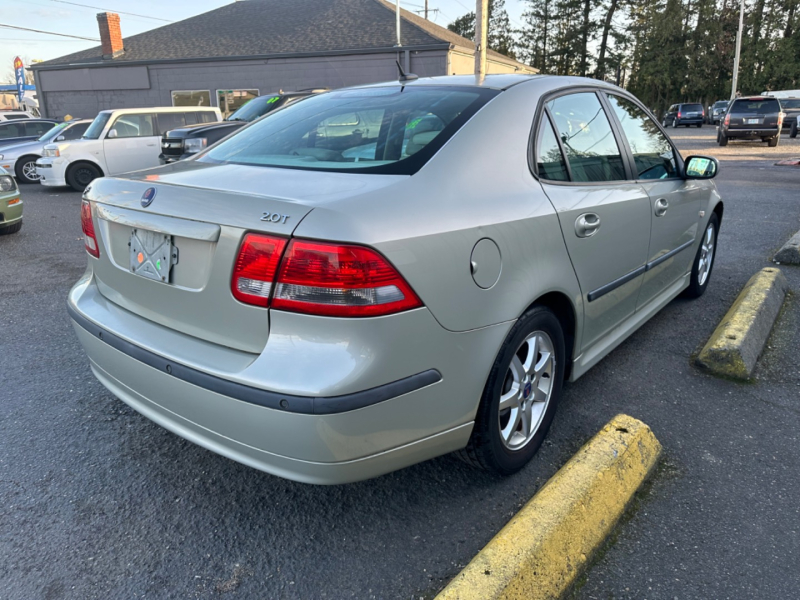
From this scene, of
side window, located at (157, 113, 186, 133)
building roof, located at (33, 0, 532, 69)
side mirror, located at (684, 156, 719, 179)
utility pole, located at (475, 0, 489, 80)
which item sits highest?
building roof, located at (33, 0, 532, 69)

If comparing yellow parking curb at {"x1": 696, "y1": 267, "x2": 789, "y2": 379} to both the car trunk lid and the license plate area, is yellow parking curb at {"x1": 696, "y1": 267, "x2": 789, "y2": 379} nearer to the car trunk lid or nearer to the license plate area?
the car trunk lid

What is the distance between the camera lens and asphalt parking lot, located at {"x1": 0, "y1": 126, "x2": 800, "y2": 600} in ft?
6.51

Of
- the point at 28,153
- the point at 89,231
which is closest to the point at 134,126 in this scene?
the point at 28,153

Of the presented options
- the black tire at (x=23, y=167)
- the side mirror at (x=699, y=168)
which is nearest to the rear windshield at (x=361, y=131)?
the side mirror at (x=699, y=168)

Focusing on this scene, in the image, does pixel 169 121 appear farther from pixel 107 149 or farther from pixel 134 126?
pixel 107 149

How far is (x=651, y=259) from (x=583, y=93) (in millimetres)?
1015

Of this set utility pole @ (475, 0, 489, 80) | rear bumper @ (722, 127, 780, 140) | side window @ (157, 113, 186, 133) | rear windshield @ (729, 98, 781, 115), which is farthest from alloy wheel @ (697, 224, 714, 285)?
rear windshield @ (729, 98, 781, 115)

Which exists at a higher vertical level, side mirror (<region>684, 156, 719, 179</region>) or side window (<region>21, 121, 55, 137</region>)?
side window (<region>21, 121, 55, 137</region>)

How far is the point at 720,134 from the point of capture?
71.8 feet

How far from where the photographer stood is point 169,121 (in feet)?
42.0

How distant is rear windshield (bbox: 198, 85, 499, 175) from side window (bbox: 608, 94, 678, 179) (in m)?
1.19

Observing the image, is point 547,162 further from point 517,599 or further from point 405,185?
point 517,599

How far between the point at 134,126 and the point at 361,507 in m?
12.1

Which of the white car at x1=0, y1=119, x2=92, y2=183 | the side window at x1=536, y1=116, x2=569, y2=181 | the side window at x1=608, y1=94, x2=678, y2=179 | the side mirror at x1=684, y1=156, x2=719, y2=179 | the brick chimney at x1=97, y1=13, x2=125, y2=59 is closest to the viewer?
the side window at x1=536, y1=116, x2=569, y2=181
